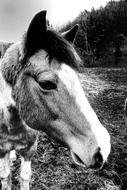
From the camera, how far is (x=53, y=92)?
1.56m

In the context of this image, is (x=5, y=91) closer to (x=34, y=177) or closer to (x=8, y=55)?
(x=8, y=55)

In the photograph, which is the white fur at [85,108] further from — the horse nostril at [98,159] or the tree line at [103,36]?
the tree line at [103,36]

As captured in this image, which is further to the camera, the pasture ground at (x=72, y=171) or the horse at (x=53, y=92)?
the pasture ground at (x=72, y=171)

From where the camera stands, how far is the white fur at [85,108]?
4.56 feet

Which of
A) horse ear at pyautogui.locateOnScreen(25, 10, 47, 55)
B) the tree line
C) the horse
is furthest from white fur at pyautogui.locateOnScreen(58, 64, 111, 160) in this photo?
the tree line

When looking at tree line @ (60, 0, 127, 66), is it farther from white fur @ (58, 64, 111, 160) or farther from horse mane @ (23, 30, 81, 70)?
white fur @ (58, 64, 111, 160)

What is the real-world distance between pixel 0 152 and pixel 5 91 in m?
0.96

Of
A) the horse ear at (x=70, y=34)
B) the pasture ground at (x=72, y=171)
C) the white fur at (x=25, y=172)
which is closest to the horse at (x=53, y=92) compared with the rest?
the horse ear at (x=70, y=34)

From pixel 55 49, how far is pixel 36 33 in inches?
8.9

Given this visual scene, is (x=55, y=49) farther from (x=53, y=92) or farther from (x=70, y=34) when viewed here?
(x=70, y=34)

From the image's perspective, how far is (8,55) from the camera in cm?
193

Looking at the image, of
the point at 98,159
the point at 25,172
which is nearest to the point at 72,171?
the point at 25,172

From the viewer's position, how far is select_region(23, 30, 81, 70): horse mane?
64.6 inches

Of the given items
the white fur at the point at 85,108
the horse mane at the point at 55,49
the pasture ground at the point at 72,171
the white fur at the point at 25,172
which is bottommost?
the pasture ground at the point at 72,171
